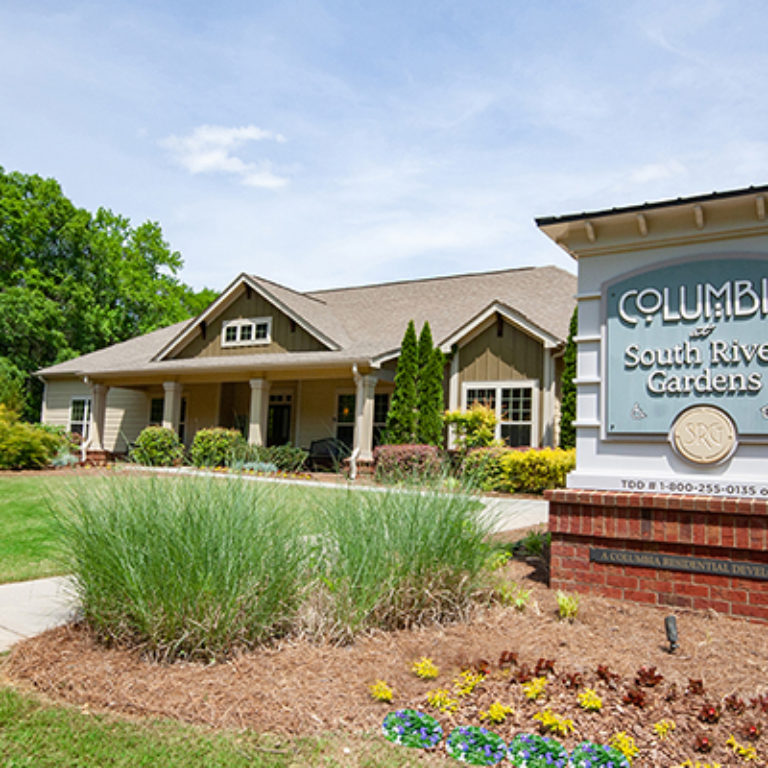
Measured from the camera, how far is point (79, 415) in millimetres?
24953

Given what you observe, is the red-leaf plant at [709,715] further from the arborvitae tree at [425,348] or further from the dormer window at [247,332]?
the dormer window at [247,332]

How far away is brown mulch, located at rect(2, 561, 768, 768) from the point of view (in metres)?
3.23

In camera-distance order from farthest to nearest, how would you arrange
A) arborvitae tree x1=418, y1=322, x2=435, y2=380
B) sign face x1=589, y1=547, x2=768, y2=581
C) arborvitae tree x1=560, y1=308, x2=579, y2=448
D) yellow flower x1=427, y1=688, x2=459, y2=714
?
arborvitae tree x1=418, y1=322, x2=435, y2=380, arborvitae tree x1=560, y1=308, x2=579, y2=448, sign face x1=589, y1=547, x2=768, y2=581, yellow flower x1=427, y1=688, x2=459, y2=714

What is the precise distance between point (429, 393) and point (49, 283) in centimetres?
2467

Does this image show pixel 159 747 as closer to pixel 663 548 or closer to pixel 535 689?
pixel 535 689

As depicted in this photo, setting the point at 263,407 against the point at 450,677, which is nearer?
the point at 450,677

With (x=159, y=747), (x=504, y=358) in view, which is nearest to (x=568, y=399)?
(x=504, y=358)

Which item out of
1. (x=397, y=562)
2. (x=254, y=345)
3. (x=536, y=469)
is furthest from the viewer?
(x=254, y=345)

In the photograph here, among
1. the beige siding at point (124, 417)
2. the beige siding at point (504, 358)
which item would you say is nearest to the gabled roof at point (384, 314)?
the beige siding at point (504, 358)

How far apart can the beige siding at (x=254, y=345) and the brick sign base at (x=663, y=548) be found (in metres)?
14.0

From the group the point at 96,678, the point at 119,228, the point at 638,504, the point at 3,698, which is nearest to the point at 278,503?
the point at 96,678

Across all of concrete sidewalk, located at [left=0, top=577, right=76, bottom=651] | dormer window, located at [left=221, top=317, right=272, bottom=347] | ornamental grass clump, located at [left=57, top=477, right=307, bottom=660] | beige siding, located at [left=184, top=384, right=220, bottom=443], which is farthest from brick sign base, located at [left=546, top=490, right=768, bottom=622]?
beige siding, located at [left=184, top=384, right=220, bottom=443]

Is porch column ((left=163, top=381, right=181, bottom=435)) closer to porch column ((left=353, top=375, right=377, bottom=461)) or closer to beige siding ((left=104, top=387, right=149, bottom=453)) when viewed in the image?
beige siding ((left=104, top=387, right=149, bottom=453))

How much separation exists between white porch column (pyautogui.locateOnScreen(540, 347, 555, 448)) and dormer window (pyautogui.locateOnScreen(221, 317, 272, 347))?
8303 millimetres
